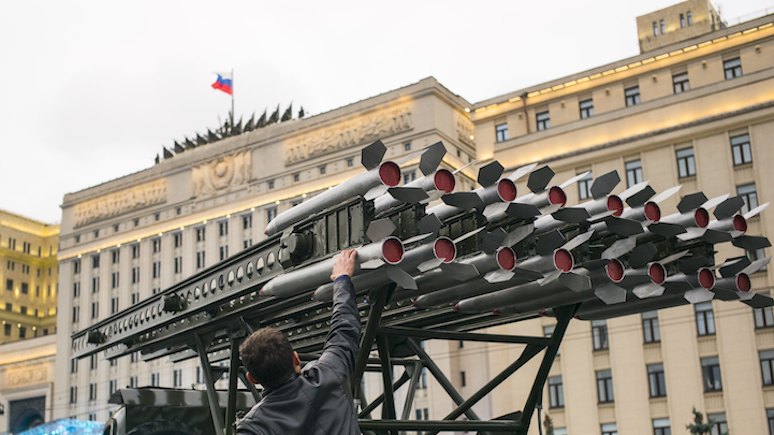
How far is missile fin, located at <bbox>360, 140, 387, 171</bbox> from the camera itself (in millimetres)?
8696

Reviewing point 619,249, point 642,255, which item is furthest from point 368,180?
point 642,255

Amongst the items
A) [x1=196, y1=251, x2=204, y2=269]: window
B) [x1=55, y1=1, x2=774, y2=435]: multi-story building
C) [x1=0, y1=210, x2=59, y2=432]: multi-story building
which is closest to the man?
[x1=55, y1=1, x2=774, y2=435]: multi-story building

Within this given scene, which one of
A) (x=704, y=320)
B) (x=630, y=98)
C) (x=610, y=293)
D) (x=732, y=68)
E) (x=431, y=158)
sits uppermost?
(x=732, y=68)

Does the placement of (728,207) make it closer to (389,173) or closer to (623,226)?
(623,226)

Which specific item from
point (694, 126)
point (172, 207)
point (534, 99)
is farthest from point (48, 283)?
point (694, 126)

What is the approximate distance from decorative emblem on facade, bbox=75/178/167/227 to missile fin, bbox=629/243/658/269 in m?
68.6

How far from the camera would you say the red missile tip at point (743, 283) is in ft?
34.0

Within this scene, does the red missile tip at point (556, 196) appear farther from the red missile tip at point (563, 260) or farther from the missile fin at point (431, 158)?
the missile fin at point (431, 158)

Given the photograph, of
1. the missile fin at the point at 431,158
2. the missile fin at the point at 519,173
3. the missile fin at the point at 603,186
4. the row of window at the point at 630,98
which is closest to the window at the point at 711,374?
the row of window at the point at 630,98

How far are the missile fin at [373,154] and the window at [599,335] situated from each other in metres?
41.0

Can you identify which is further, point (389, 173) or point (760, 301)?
point (760, 301)

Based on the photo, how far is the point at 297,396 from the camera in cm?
505

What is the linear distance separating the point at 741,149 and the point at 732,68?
15.1 feet

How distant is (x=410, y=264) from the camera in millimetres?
8578
